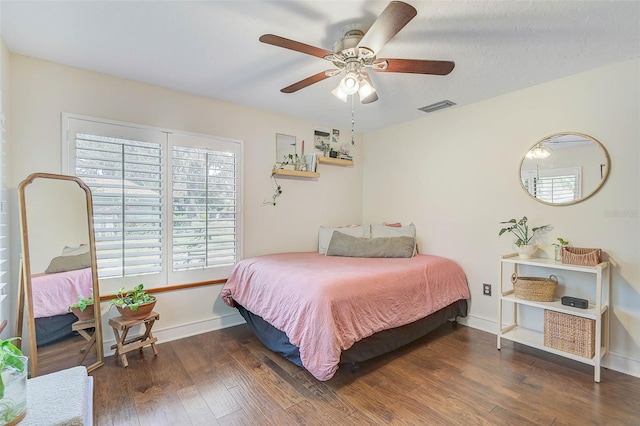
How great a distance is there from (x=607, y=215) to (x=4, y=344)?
3571 mm

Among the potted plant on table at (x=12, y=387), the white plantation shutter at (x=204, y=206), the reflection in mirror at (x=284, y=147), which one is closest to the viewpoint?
the potted plant on table at (x=12, y=387)

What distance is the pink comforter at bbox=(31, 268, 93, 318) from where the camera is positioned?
1.95 metres

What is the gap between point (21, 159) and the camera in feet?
6.92

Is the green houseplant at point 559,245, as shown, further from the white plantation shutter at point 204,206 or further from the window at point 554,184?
the white plantation shutter at point 204,206

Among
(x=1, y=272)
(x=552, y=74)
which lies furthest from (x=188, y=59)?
(x=552, y=74)

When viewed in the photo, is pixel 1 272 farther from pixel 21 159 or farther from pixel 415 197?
pixel 415 197

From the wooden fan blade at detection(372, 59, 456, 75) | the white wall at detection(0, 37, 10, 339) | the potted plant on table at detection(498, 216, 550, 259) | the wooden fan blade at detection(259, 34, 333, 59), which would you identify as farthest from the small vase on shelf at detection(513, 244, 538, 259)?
the white wall at detection(0, 37, 10, 339)

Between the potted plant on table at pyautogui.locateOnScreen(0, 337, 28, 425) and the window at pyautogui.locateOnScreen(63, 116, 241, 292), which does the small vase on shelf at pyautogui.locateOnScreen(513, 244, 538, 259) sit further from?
the potted plant on table at pyautogui.locateOnScreen(0, 337, 28, 425)

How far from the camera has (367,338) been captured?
2135 millimetres

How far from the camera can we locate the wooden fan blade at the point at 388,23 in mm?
1284

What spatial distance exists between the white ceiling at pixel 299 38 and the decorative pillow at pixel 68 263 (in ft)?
4.82

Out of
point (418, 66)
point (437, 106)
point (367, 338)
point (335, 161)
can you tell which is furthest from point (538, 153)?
point (367, 338)

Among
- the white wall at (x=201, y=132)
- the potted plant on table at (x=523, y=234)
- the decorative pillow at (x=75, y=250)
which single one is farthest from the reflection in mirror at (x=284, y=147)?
the potted plant on table at (x=523, y=234)

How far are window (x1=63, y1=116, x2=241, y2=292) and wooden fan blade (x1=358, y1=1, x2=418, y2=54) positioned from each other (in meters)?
1.94
